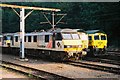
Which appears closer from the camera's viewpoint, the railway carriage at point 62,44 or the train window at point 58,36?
the railway carriage at point 62,44

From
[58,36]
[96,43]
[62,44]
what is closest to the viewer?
[62,44]

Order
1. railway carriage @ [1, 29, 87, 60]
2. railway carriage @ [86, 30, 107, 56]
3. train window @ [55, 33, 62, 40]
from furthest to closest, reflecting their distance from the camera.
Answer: railway carriage @ [86, 30, 107, 56] < train window @ [55, 33, 62, 40] < railway carriage @ [1, 29, 87, 60]

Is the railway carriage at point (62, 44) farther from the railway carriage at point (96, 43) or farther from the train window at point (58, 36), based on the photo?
the railway carriage at point (96, 43)

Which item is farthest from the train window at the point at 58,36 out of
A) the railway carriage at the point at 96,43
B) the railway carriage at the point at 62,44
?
the railway carriage at the point at 96,43

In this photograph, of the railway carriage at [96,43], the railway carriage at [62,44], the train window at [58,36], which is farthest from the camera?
the railway carriage at [96,43]

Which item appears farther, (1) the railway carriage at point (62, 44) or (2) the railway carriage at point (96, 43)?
(2) the railway carriage at point (96, 43)

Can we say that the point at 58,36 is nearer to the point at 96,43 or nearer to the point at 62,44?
the point at 62,44

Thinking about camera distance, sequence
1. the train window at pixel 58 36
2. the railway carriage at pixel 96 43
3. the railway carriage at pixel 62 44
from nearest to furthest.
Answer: the railway carriage at pixel 62 44, the train window at pixel 58 36, the railway carriage at pixel 96 43

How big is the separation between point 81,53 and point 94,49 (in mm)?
5556

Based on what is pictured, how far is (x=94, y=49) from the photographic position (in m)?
29.6

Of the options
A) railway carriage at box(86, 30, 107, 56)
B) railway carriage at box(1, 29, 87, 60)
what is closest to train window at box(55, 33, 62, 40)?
railway carriage at box(1, 29, 87, 60)

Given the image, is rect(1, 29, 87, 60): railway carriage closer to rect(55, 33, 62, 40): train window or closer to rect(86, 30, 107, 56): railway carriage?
rect(55, 33, 62, 40): train window

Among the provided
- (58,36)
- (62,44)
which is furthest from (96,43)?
(62,44)

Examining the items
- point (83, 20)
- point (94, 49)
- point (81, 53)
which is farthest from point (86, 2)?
point (81, 53)
